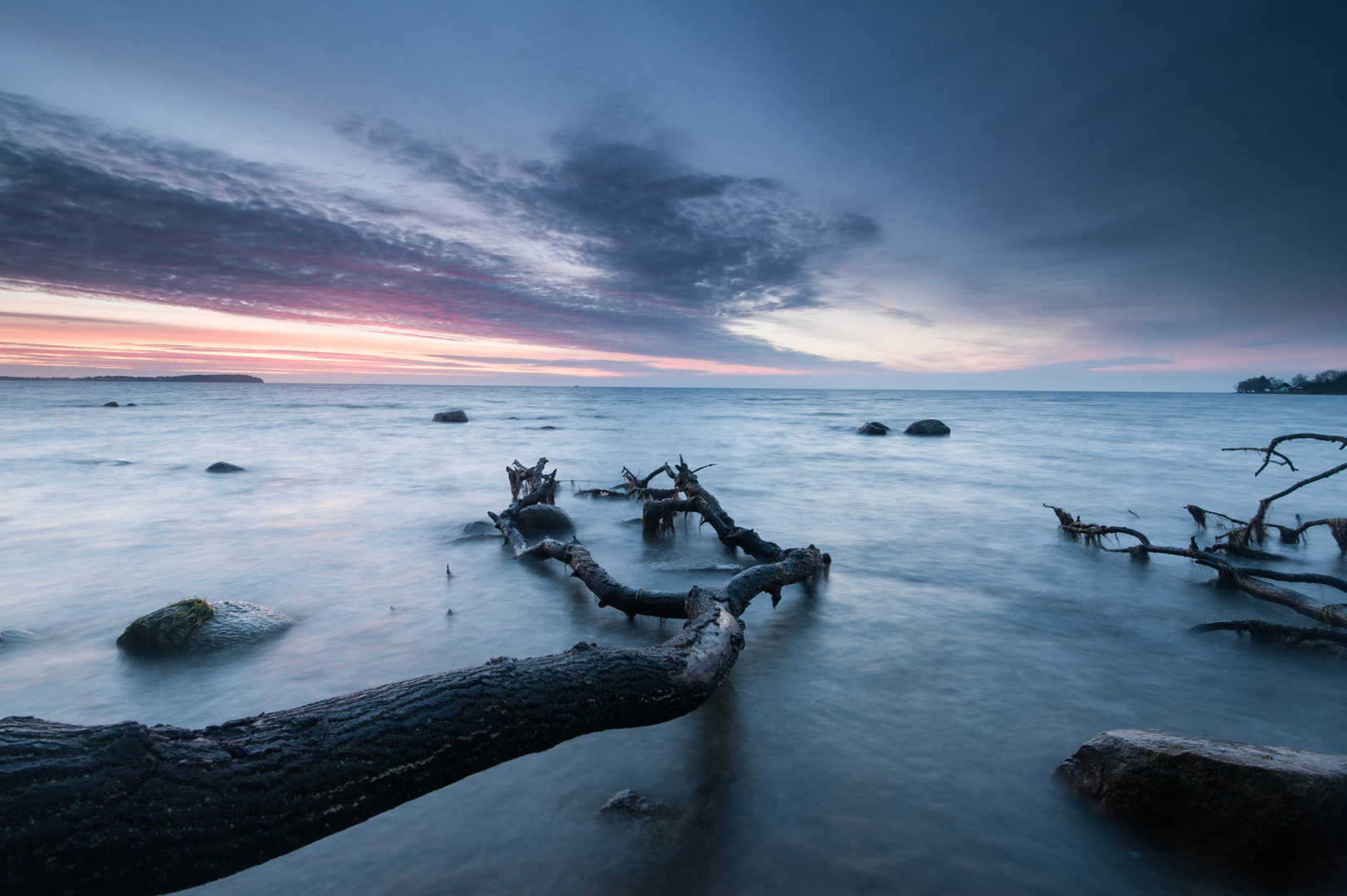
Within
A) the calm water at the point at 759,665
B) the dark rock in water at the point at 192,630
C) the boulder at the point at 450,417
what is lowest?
the calm water at the point at 759,665

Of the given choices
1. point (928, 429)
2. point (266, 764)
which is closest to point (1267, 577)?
point (266, 764)

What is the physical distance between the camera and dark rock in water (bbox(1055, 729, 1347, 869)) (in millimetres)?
2734

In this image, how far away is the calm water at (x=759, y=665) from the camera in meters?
3.03

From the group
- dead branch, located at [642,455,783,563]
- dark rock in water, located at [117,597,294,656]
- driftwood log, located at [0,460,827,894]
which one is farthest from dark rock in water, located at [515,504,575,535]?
driftwood log, located at [0,460,827,894]

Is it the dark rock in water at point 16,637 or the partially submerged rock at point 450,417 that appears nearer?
the dark rock in water at point 16,637

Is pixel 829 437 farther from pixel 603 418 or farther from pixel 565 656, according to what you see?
pixel 565 656

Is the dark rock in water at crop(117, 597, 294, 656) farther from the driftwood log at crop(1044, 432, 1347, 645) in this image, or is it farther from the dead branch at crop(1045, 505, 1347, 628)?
the dead branch at crop(1045, 505, 1347, 628)

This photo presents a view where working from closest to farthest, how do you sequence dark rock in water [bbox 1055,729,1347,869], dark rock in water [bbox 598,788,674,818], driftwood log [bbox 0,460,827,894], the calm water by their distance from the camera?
driftwood log [bbox 0,460,827,894] < dark rock in water [bbox 1055,729,1347,869] < the calm water < dark rock in water [bbox 598,788,674,818]

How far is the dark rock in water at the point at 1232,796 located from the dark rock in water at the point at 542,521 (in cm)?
830

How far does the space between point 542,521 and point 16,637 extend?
6.24 meters

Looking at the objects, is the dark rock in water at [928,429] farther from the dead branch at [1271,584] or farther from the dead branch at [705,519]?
the dead branch at [705,519]

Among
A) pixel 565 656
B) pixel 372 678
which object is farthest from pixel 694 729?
pixel 372 678

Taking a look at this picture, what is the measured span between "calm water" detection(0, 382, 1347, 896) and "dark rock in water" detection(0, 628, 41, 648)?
0.64ft

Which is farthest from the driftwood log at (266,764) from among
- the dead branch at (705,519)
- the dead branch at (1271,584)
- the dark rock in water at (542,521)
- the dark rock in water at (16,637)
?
the dark rock in water at (542,521)
